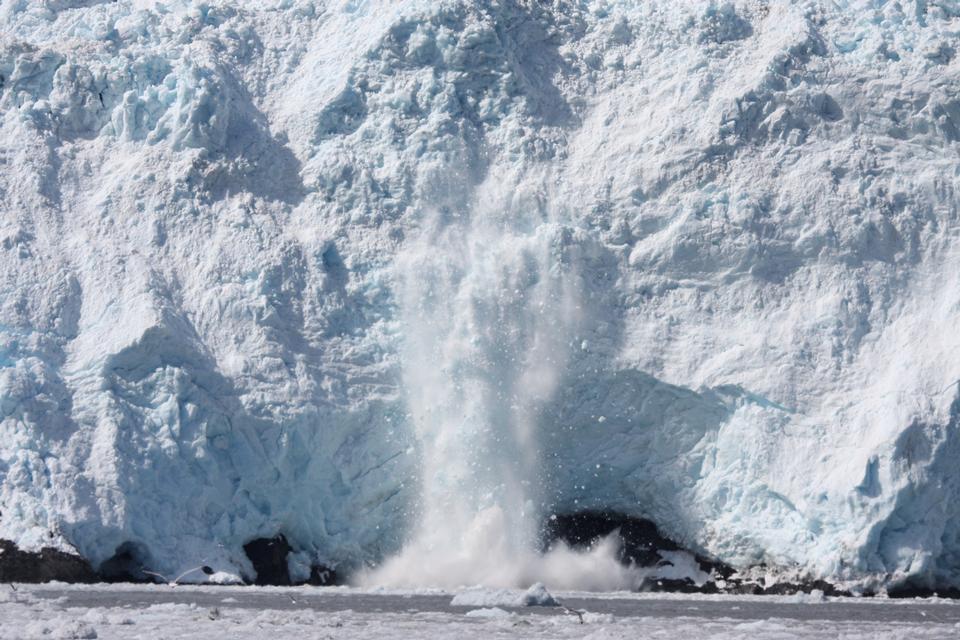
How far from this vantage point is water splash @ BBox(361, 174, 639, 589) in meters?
27.7

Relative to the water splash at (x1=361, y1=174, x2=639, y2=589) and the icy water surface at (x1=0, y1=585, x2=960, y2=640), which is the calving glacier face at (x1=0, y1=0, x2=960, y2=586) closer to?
the water splash at (x1=361, y1=174, x2=639, y2=589)

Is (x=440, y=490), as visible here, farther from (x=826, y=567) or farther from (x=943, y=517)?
(x=943, y=517)

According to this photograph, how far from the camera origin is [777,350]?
2838cm

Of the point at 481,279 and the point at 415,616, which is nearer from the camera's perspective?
the point at 415,616

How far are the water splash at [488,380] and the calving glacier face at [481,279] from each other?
0.06 m

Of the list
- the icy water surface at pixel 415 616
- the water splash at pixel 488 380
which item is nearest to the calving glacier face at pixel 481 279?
the water splash at pixel 488 380

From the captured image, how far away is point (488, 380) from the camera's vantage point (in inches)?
1134

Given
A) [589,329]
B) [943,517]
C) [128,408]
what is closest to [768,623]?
[943,517]

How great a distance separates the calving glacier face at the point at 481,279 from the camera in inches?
1047

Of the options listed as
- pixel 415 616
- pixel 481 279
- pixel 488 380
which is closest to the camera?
pixel 415 616

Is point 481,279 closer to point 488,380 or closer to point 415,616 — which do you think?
point 488,380

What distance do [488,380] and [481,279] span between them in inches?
77.6

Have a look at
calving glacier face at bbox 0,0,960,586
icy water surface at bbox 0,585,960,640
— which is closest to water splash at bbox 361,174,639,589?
calving glacier face at bbox 0,0,960,586

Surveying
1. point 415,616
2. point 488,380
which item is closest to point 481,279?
point 488,380
